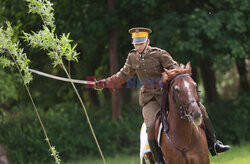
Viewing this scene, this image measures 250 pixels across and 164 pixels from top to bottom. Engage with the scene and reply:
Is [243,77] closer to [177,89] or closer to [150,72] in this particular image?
[150,72]

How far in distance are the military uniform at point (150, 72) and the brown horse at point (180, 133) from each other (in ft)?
1.45

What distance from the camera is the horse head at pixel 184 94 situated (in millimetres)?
5039

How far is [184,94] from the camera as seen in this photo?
17.1 feet

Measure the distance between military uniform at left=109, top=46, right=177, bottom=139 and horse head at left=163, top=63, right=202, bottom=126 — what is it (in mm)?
667

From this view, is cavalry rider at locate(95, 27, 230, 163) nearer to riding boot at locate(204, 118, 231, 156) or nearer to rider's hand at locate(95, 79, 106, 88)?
riding boot at locate(204, 118, 231, 156)

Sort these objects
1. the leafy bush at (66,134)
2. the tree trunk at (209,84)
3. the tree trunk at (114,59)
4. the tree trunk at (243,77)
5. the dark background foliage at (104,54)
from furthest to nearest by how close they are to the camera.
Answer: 1. the tree trunk at (243,77)
2. the tree trunk at (209,84)
3. the tree trunk at (114,59)
4. the leafy bush at (66,134)
5. the dark background foliage at (104,54)

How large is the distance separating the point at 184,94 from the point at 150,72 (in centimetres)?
126

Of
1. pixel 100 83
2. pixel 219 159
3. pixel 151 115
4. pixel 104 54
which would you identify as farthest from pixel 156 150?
pixel 104 54

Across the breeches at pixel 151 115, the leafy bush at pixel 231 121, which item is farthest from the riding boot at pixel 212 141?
the leafy bush at pixel 231 121

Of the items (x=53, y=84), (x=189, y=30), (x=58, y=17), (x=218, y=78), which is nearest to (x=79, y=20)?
(x=58, y=17)

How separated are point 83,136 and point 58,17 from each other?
473 cm

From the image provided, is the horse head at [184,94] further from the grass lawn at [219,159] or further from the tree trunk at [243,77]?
the tree trunk at [243,77]

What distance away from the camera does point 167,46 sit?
14.0m

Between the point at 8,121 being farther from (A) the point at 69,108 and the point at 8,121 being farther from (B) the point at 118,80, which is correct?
(B) the point at 118,80
